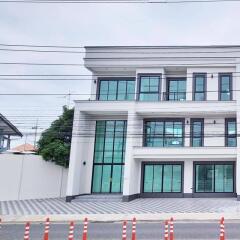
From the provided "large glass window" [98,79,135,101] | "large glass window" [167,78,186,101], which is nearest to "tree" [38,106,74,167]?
"large glass window" [98,79,135,101]

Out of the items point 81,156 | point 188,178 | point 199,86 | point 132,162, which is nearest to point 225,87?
point 199,86

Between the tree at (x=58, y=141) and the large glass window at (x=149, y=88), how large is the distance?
7663mm

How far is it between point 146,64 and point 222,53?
6.69m

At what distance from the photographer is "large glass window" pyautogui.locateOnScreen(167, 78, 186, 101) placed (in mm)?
30828

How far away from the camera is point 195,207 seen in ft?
74.0

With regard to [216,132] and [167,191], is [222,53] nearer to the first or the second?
[216,132]

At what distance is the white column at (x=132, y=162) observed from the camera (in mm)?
27156

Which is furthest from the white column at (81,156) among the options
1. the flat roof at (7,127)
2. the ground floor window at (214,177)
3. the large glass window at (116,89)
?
the ground floor window at (214,177)

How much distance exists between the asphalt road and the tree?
13.2 meters

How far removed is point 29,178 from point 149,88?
533 inches

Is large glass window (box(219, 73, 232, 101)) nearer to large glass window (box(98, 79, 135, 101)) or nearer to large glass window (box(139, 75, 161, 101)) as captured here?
large glass window (box(139, 75, 161, 101))

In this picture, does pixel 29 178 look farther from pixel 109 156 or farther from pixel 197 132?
pixel 197 132

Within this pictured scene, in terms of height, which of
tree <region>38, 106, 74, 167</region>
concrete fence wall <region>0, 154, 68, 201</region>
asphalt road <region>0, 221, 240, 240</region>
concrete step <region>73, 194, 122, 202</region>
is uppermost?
tree <region>38, 106, 74, 167</region>

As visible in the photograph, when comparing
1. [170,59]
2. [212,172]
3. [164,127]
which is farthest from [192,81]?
[212,172]
